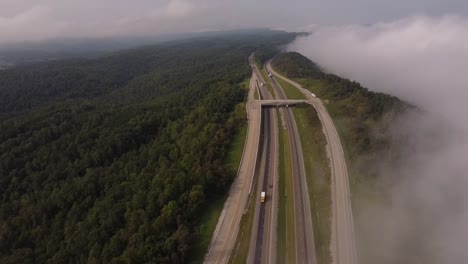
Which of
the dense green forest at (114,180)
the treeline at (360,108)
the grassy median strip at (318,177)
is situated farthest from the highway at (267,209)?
the treeline at (360,108)

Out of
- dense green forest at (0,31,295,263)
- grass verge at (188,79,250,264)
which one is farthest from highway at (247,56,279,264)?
dense green forest at (0,31,295,263)

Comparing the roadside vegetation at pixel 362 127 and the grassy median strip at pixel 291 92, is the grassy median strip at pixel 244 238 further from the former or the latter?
the grassy median strip at pixel 291 92

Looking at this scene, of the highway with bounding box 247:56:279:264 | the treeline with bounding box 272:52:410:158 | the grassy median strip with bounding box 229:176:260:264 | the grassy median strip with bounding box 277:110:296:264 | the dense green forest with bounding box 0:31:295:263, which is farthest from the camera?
the treeline with bounding box 272:52:410:158

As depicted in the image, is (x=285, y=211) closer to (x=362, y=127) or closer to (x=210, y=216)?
(x=210, y=216)

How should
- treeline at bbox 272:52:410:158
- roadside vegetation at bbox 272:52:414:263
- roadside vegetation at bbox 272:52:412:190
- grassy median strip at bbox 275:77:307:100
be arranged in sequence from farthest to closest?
grassy median strip at bbox 275:77:307:100, treeline at bbox 272:52:410:158, roadside vegetation at bbox 272:52:412:190, roadside vegetation at bbox 272:52:414:263

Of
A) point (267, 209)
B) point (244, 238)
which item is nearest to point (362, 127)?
point (267, 209)

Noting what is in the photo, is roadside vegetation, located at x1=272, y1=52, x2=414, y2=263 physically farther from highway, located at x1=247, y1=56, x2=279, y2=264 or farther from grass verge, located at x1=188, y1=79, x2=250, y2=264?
grass verge, located at x1=188, y1=79, x2=250, y2=264
